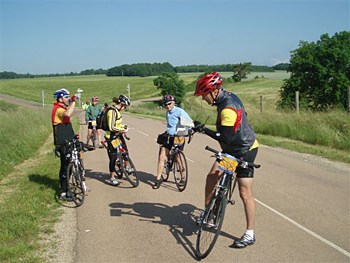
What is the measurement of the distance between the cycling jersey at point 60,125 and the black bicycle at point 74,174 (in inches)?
5.9

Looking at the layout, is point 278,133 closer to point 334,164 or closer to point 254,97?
point 334,164

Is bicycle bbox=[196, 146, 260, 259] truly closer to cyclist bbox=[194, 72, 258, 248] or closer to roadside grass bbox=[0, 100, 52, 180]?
cyclist bbox=[194, 72, 258, 248]

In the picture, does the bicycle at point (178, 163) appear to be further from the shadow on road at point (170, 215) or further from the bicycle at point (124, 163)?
the shadow on road at point (170, 215)

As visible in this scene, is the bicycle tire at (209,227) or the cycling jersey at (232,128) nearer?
the cycling jersey at (232,128)

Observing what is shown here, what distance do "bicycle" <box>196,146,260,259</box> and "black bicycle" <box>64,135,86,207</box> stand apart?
10.1 feet

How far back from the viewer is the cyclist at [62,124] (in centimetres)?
724

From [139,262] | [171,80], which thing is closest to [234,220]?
[139,262]

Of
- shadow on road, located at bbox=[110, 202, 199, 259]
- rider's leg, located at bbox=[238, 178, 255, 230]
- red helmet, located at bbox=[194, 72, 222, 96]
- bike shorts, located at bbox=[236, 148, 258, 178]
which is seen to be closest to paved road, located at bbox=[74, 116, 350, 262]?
shadow on road, located at bbox=[110, 202, 199, 259]

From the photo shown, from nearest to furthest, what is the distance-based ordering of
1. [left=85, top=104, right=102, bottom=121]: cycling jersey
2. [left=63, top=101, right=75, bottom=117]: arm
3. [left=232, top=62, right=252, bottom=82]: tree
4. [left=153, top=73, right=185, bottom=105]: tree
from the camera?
[left=63, top=101, right=75, bottom=117]: arm
[left=85, top=104, right=102, bottom=121]: cycling jersey
[left=153, top=73, right=185, bottom=105]: tree
[left=232, top=62, right=252, bottom=82]: tree

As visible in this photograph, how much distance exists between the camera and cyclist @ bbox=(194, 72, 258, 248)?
461 centimetres

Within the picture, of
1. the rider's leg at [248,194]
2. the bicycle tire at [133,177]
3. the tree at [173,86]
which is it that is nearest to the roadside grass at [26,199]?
the bicycle tire at [133,177]

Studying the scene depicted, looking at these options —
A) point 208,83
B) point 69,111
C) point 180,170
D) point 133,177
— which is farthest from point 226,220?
→ point 69,111

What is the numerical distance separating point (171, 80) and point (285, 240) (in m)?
69.9

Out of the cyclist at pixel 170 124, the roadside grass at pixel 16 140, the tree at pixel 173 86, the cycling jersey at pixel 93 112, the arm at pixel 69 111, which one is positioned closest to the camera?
the arm at pixel 69 111
